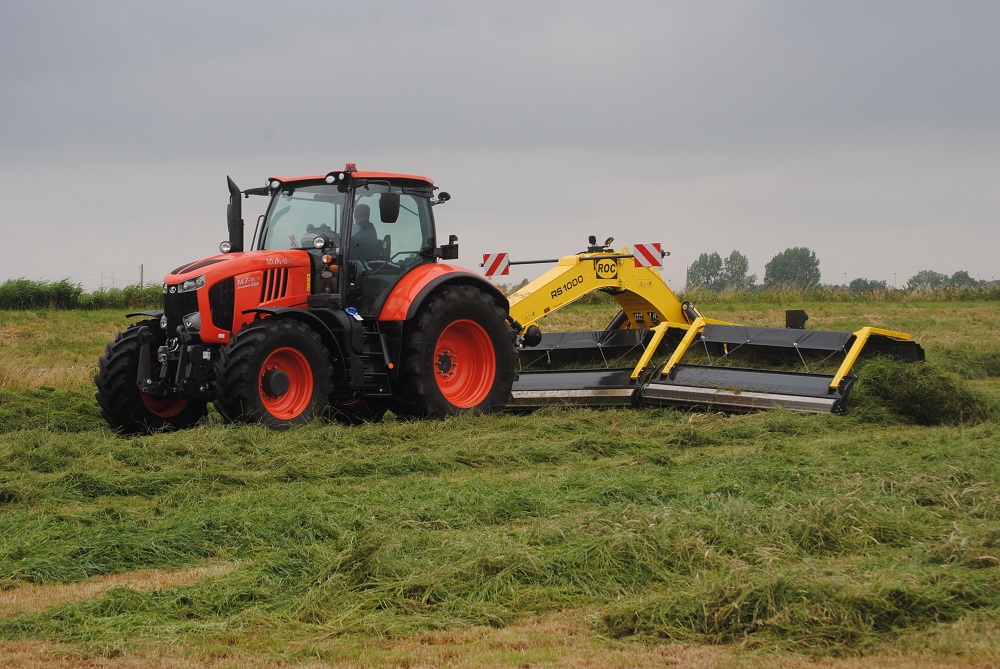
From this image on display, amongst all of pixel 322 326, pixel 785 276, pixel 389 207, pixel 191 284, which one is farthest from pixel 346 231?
pixel 785 276

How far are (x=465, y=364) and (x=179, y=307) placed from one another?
2.94 m

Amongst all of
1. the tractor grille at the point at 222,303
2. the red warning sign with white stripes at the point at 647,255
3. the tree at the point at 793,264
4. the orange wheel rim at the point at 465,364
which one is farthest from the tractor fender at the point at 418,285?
the tree at the point at 793,264

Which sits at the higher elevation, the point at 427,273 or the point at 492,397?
the point at 427,273

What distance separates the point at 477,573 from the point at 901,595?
1719 mm

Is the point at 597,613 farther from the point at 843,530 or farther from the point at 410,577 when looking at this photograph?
the point at 843,530

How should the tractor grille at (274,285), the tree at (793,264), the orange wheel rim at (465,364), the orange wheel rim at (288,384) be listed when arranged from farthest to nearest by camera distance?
the tree at (793,264) → the orange wheel rim at (465,364) → the tractor grille at (274,285) → the orange wheel rim at (288,384)

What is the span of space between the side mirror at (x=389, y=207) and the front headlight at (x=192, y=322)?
1.81 meters

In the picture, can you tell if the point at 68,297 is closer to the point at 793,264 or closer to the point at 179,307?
the point at 179,307

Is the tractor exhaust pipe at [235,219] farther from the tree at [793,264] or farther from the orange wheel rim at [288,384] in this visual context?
the tree at [793,264]

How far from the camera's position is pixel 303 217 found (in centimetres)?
1038

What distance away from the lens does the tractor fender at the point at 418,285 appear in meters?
10.1

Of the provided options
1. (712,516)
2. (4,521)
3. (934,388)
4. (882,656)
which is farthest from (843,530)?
(934,388)

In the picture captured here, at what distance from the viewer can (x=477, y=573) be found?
484cm

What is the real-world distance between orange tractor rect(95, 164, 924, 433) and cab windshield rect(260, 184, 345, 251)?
0.01 m
